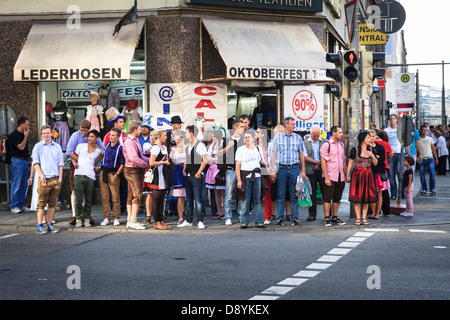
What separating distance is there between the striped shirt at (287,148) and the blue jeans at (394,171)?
468cm

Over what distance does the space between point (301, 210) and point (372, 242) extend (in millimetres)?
4453

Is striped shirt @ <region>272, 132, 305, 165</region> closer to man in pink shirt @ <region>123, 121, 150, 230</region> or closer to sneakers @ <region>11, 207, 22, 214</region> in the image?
man in pink shirt @ <region>123, 121, 150, 230</region>

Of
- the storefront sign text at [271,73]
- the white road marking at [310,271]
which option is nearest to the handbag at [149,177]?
the white road marking at [310,271]

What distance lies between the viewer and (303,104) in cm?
1758

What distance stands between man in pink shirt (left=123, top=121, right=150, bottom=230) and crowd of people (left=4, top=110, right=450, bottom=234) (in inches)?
0.7

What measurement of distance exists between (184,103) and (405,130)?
16.9ft

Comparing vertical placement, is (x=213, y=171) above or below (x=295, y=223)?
above

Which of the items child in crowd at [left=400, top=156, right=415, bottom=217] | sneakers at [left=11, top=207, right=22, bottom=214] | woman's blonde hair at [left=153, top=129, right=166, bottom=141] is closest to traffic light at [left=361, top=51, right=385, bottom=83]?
child in crowd at [left=400, top=156, right=415, bottom=217]

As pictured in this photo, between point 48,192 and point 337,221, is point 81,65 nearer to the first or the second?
point 48,192

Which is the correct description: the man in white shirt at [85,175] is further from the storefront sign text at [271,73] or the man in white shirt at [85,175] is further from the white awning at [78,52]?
the storefront sign text at [271,73]

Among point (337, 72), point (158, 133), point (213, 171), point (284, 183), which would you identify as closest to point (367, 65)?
point (337, 72)

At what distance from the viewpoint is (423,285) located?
7.57 m

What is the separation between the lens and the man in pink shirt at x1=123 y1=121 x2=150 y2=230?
12.6 metres
